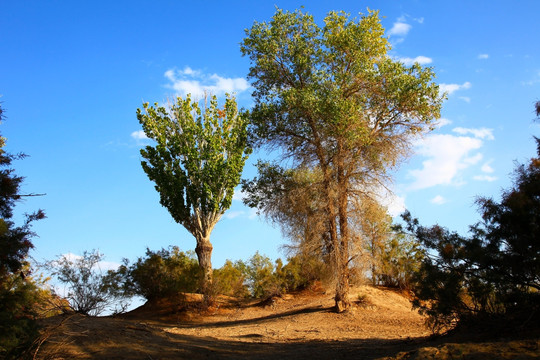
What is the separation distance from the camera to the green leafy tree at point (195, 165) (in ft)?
69.5

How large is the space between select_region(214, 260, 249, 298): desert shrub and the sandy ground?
1.03m

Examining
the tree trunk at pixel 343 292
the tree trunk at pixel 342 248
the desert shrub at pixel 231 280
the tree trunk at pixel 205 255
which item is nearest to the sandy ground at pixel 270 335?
the tree trunk at pixel 343 292

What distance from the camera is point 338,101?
14695mm

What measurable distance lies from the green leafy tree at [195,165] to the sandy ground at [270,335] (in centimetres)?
407

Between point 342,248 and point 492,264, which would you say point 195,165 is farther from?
point 492,264

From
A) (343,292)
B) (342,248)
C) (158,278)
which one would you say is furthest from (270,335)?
(158,278)

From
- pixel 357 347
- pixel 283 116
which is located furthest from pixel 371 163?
pixel 357 347

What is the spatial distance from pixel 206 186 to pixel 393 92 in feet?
33.1

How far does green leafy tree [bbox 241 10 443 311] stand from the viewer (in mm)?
15258

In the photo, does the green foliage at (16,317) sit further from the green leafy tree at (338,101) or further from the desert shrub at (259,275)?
the desert shrub at (259,275)

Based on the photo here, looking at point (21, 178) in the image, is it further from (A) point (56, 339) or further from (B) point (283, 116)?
(B) point (283, 116)

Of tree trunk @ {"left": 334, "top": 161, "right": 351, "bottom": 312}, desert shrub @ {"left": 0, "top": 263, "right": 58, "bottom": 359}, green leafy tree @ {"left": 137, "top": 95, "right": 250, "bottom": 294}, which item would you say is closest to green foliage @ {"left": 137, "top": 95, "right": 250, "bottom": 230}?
green leafy tree @ {"left": 137, "top": 95, "right": 250, "bottom": 294}

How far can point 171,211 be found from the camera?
847 inches

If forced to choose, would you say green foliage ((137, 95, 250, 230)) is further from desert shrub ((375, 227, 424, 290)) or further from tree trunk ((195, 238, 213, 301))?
desert shrub ((375, 227, 424, 290))
